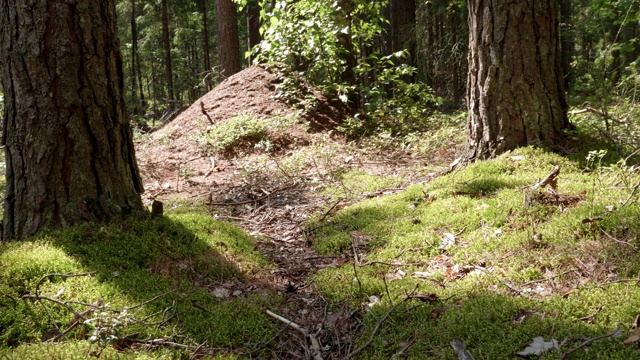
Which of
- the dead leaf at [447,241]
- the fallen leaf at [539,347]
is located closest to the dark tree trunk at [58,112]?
the dead leaf at [447,241]

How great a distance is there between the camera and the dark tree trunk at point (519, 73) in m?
4.89

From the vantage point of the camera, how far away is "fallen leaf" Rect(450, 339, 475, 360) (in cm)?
240

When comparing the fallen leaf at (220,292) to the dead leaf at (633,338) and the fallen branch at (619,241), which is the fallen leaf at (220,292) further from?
the fallen branch at (619,241)

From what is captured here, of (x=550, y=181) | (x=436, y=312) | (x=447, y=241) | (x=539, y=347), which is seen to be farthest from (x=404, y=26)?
(x=539, y=347)

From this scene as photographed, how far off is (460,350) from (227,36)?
11.8 meters

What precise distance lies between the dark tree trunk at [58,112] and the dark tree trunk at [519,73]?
371 cm

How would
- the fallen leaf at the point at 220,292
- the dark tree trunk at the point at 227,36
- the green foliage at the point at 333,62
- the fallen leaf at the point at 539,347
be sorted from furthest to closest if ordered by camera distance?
the dark tree trunk at the point at 227,36 → the green foliage at the point at 333,62 → the fallen leaf at the point at 220,292 → the fallen leaf at the point at 539,347

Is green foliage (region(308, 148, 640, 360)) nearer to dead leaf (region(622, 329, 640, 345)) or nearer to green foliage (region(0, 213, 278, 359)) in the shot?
dead leaf (region(622, 329, 640, 345))

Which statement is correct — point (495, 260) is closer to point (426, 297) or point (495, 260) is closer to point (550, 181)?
point (426, 297)

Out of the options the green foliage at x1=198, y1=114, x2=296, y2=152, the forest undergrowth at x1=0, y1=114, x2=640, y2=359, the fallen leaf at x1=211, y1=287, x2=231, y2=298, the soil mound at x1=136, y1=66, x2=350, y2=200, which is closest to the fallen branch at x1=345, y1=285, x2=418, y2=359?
the forest undergrowth at x1=0, y1=114, x2=640, y2=359

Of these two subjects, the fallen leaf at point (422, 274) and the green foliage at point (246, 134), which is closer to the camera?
the fallen leaf at point (422, 274)

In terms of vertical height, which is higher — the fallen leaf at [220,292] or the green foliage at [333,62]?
the green foliage at [333,62]

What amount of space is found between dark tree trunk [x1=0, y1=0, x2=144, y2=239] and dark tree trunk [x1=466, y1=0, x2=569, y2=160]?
12.2ft

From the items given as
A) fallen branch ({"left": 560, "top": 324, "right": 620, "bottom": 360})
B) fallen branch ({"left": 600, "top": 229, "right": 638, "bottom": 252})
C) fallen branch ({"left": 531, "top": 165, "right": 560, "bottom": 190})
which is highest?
fallen branch ({"left": 531, "top": 165, "right": 560, "bottom": 190})
